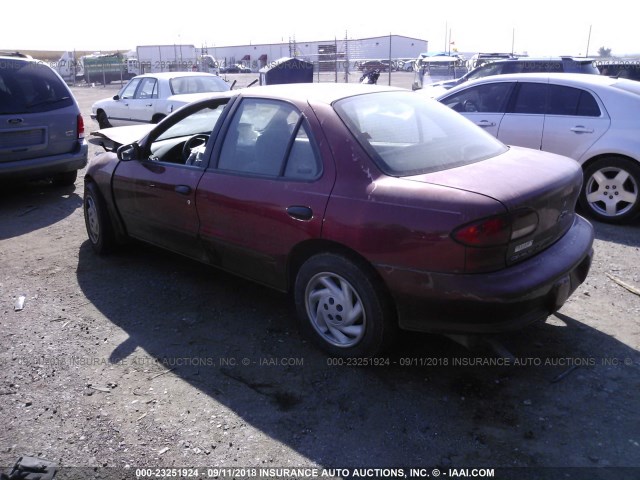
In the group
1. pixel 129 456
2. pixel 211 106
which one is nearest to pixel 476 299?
pixel 129 456

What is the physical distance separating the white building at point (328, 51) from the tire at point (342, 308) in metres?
18.1

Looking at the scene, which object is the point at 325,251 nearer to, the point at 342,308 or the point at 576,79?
the point at 342,308

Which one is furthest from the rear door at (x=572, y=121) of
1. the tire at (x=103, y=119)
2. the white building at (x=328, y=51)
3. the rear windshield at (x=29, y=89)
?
the white building at (x=328, y=51)

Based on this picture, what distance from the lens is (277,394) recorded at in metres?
3.15

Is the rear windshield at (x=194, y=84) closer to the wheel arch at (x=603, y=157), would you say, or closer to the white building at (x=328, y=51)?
the wheel arch at (x=603, y=157)

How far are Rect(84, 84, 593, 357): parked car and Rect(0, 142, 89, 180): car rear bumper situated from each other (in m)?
3.67

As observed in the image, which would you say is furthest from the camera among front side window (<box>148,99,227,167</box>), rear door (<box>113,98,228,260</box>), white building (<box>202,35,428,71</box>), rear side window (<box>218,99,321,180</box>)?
white building (<box>202,35,428,71</box>)

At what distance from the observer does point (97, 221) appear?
527 centimetres

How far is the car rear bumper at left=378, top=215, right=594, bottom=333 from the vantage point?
280 cm

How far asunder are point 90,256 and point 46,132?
284 cm

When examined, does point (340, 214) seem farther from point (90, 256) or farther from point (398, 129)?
point (90, 256)

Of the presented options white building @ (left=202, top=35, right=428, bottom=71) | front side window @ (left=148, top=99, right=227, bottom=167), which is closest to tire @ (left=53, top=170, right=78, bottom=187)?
front side window @ (left=148, top=99, right=227, bottom=167)

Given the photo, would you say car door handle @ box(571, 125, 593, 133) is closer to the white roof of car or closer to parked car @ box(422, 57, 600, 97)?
the white roof of car

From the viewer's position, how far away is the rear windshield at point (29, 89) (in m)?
7.11
